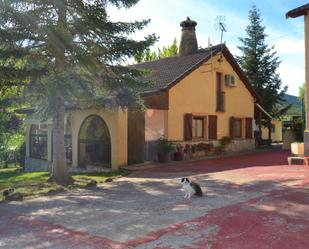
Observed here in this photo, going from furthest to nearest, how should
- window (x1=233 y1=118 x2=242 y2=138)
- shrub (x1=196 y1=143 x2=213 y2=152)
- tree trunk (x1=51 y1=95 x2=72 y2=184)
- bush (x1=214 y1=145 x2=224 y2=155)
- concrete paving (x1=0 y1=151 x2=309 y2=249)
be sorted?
window (x1=233 y1=118 x2=242 y2=138) → bush (x1=214 y1=145 x2=224 y2=155) → shrub (x1=196 y1=143 x2=213 y2=152) → tree trunk (x1=51 y1=95 x2=72 y2=184) → concrete paving (x1=0 y1=151 x2=309 y2=249)

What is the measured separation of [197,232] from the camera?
6.93 metres

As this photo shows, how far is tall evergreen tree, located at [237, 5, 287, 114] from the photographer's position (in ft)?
115

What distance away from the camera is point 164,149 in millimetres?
19703

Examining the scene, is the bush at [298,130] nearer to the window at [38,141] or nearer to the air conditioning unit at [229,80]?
the air conditioning unit at [229,80]

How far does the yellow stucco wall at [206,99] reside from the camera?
21.6 m

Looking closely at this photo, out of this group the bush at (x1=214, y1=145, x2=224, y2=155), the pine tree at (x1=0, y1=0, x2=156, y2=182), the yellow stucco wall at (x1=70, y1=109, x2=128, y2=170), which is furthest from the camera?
the bush at (x1=214, y1=145, x2=224, y2=155)

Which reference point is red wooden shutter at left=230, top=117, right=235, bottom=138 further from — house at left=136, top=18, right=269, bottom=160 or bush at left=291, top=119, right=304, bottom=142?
bush at left=291, top=119, right=304, bottom=142

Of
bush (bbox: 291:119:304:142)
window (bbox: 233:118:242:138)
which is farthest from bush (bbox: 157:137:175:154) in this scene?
bush (bbox: 291:119:304:142)

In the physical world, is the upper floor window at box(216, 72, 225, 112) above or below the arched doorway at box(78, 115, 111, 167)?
above

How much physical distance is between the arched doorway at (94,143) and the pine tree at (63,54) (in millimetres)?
4061

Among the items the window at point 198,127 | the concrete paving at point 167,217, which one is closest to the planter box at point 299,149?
the concrete paving at point 167,217

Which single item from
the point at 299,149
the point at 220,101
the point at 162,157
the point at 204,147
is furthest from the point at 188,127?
the point at 299,149

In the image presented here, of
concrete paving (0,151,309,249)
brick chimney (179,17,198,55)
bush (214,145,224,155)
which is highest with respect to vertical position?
brick chimney (179,17,198,55)

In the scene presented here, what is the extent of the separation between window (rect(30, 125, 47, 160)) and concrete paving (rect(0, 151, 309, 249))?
489 inches
